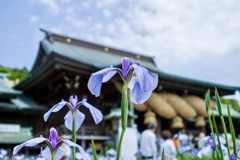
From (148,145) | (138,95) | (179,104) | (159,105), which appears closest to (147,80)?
(138,95)

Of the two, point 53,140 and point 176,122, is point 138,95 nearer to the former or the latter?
point 53,140

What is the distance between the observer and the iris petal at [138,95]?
2.60 ft

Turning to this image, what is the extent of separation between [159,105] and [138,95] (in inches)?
438

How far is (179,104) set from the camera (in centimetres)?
1259

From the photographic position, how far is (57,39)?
1659cm

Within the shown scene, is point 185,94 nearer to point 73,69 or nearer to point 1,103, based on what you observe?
point 73,69

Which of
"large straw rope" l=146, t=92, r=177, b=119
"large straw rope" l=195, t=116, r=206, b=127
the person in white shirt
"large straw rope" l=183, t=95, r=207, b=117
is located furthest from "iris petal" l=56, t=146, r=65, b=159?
"large straw rope" l=195, t=116, r=206, b=127

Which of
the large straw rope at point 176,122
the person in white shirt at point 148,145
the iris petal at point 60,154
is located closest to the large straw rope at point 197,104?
the large straw rope at point 176,122

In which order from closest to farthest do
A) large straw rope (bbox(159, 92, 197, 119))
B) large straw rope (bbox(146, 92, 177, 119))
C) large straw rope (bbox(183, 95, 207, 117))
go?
large straw rope (bbox(146, 92, 177, 119)), large straw rope (bbox(159, 92, 197, 119)), large straw rope (bbox(183, 95, 207, 117))

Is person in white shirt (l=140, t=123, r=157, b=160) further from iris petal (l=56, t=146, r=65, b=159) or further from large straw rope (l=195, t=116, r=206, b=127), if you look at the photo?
large straw rope (l=195, t=116, r=206, b=127)

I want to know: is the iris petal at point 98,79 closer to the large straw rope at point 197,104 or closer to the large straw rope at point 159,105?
the large straw rope at point 159,105

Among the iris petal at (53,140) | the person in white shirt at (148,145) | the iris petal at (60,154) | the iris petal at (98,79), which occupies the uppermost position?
the person in white shirt at (148,145)

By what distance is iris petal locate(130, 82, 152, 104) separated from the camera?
0.79 metres

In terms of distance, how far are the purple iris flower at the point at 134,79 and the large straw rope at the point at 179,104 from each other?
11.7 meters
